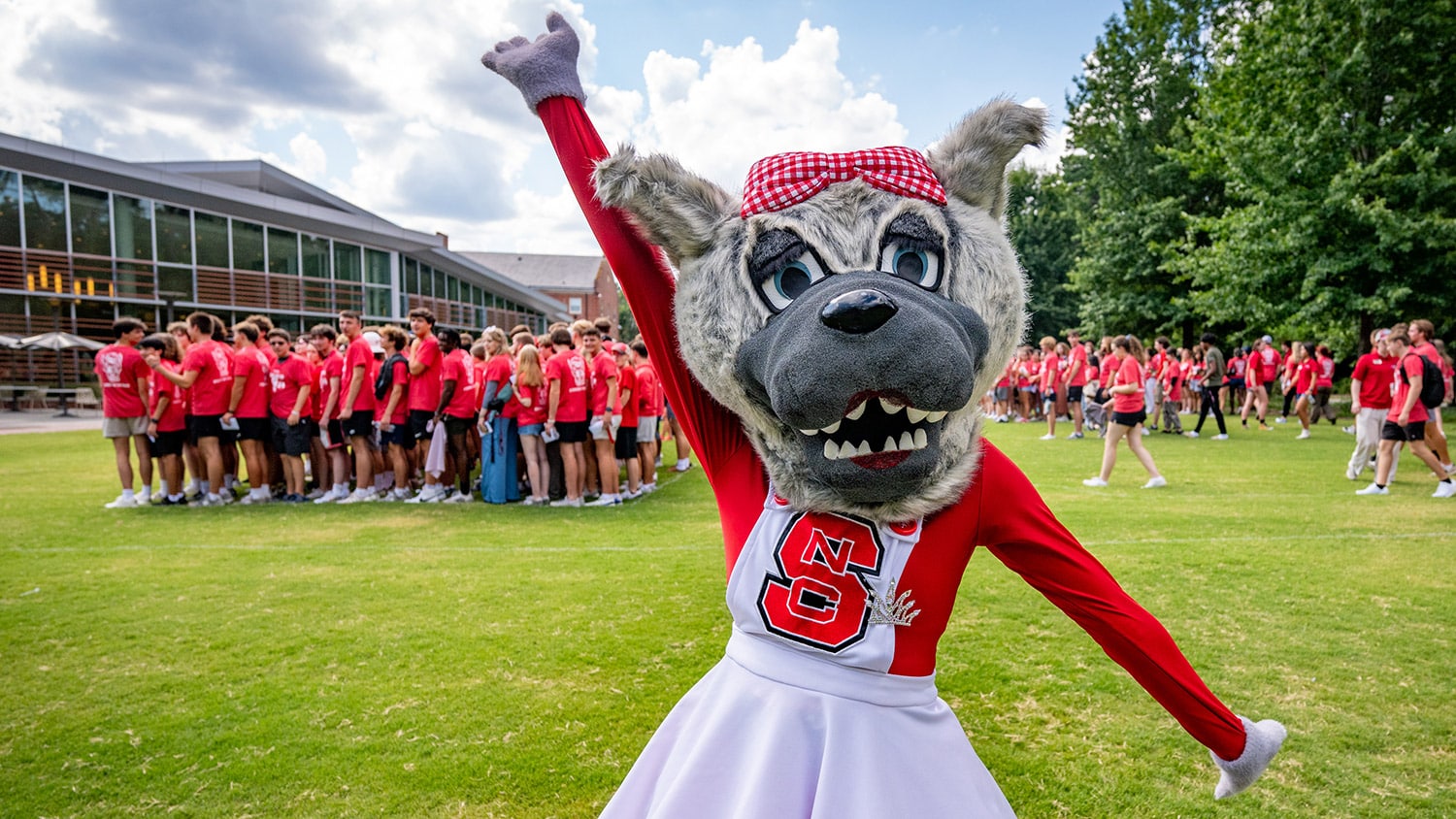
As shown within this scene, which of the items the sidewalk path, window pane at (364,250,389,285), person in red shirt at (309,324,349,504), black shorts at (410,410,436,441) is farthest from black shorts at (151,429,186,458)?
window pane at (364,250,389,285)

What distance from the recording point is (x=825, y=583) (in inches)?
66.9

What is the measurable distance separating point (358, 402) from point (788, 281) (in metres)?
8.96

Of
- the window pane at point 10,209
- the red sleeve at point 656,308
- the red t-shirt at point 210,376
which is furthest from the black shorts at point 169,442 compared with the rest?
the window pane at point 10,209

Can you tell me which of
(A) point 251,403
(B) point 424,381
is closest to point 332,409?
(A) point 251,403

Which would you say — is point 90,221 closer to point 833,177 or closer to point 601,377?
point 601,377

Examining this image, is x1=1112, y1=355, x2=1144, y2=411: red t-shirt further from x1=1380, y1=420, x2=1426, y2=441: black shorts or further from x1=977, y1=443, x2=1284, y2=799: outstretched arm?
x1=977, y1=443, x2=1284, y2=799: outstretched arm

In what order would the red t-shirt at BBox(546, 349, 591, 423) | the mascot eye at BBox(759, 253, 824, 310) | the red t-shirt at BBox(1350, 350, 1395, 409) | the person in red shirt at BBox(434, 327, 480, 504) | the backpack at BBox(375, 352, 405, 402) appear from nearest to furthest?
1. the mascot eye at BBox(759, 253, 824, 310)
2. the red t-shirt at BBox(546, 349, 591, 423)
3. the backpack at BBox(375, 352, 405, 402)
4. the person in red shirt at BBox(434, 327, 480, 504)
5. the red t-shirt at BBox(1350, 350, 1395, 409)

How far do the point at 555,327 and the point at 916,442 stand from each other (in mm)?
8260

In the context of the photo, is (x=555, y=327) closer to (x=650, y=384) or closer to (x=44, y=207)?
(x=650, y=384)

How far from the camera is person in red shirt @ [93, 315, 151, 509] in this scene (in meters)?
9.05

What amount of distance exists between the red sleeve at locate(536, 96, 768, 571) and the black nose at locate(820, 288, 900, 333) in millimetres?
555

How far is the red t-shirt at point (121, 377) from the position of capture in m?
9.02

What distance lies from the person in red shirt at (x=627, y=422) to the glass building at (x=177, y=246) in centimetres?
2197

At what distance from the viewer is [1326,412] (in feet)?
65.6
